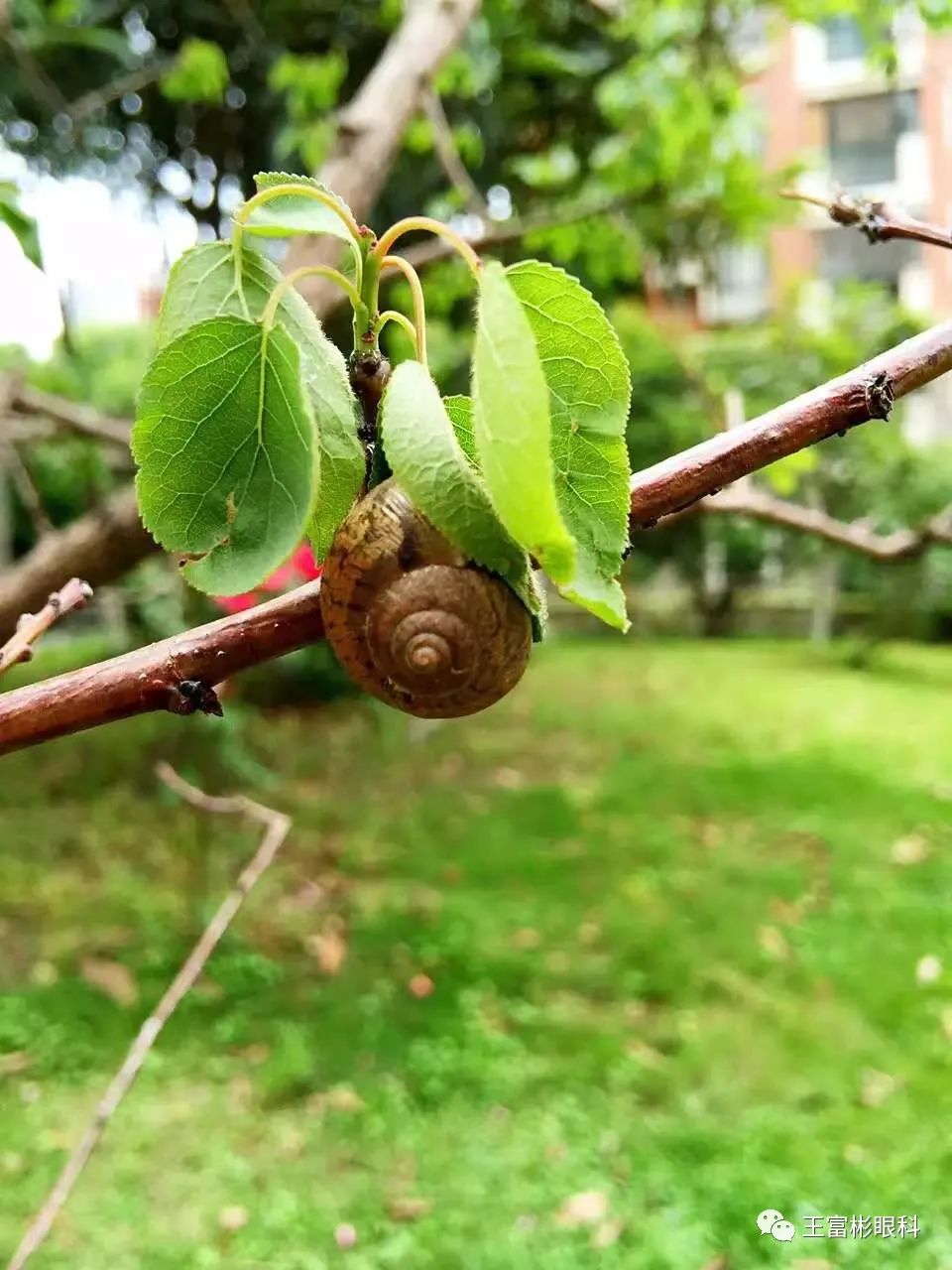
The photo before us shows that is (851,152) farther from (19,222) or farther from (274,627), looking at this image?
(274,627)

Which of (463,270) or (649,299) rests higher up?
(463,270)

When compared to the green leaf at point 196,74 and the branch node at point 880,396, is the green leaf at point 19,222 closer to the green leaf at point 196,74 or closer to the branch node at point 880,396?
the branch node at point 880,396

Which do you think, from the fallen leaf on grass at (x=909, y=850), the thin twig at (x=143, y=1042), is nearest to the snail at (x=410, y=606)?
the thin twig at (x=143, y=1042)

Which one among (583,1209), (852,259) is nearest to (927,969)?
(583,1209)

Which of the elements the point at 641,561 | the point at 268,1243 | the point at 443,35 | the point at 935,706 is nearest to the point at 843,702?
the point at 935,706

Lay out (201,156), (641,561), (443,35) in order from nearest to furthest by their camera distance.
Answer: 1. (443,35)
2. (201,156)
3. (641,561)

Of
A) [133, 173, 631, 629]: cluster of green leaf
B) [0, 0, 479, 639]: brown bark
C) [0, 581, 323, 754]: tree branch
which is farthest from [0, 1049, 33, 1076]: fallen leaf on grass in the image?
[133, 173, 631, 629]: cluster of green leaf

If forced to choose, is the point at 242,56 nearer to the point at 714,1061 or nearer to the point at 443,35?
the point at 443,35

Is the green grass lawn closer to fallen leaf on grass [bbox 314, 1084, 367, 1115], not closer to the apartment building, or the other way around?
fallen leaf on grass [bbox 314, 1084, 367, 1115]
